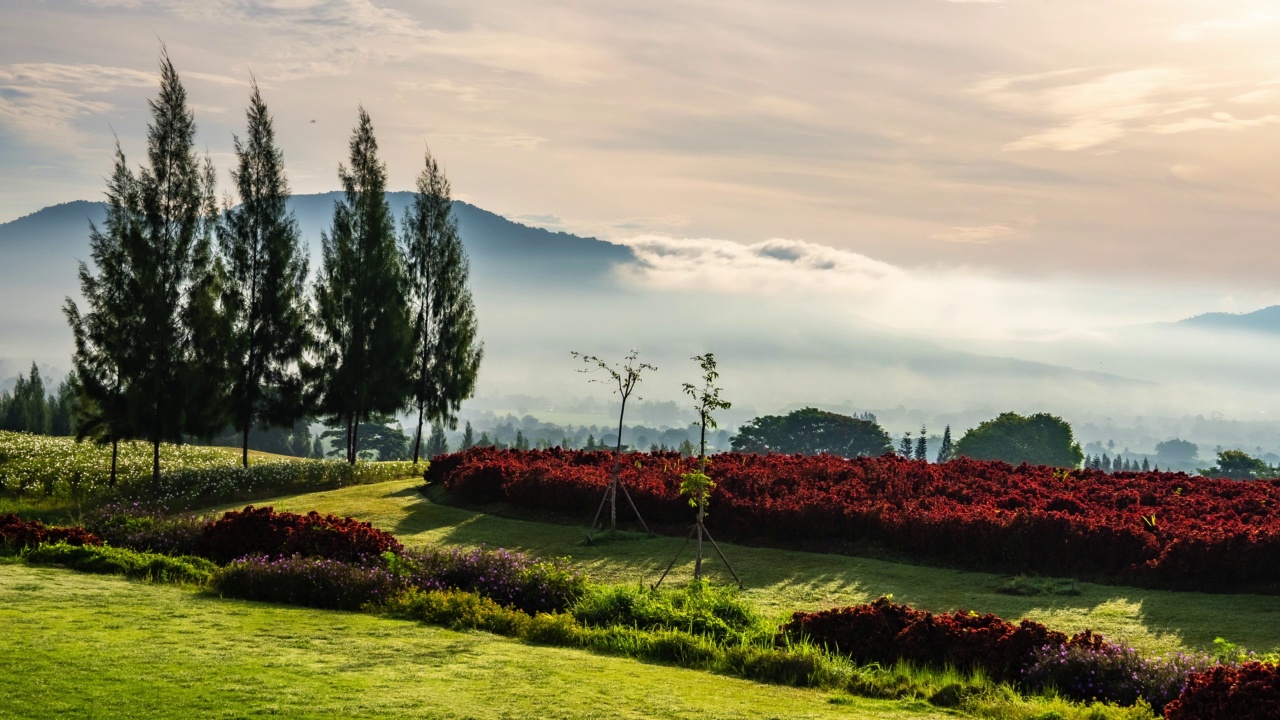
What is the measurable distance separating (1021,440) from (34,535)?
275 feet

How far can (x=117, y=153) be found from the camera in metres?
28.3

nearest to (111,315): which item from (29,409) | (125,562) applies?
(125,562)

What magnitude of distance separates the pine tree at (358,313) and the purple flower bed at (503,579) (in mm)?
21221

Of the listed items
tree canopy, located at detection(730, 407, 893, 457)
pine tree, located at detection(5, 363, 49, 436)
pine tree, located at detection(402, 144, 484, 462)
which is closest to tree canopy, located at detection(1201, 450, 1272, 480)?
tree canopy, located at detection(730, 407, 893, 457)

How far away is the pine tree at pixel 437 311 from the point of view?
35719 millimetres

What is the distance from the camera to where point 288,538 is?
1430 cm

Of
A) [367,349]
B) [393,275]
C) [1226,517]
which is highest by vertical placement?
[393,275]

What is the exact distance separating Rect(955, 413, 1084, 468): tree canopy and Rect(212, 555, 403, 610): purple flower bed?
263 feet

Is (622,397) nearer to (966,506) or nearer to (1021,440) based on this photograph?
(966,506)

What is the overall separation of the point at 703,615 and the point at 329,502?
1512 cm

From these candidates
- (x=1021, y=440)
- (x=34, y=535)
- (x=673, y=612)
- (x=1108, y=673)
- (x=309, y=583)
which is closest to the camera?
(x=1108, y=673)

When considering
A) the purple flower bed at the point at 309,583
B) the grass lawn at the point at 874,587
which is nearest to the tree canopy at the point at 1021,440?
the grass lawn at the point at 874,587

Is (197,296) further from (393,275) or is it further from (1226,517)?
(1226,517)

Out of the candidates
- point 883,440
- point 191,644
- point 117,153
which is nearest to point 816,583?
point 191,644
